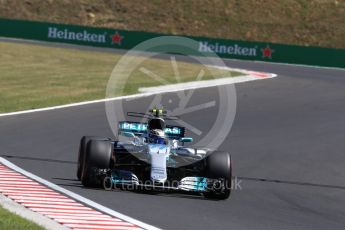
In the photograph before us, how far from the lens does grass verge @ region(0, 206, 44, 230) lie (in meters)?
10.2

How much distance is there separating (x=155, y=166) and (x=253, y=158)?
5776 millimetres

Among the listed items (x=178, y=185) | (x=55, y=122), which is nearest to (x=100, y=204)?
(x=178, y=185)

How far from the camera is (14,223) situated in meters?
10.4

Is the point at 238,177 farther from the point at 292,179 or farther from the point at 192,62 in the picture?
the point at 192,62

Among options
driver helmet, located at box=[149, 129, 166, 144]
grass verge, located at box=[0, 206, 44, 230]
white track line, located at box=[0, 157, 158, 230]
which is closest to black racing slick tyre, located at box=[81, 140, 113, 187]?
white track line, located at box=[0, 157, 158, 230]

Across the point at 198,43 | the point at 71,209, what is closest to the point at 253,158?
the point at 71,209

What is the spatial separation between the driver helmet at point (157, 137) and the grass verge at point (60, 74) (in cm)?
1334

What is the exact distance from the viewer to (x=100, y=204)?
43.0ft

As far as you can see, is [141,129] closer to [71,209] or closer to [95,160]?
[95,160]

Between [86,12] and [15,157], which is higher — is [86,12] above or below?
above

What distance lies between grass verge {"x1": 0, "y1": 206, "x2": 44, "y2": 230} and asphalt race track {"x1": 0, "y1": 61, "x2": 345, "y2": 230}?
1.81 meters

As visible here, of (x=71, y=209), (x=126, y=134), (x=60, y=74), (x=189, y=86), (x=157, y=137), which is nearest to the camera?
(x=71, y=209)

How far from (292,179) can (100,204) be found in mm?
5758

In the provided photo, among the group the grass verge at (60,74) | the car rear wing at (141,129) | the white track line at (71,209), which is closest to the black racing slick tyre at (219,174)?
the car rear wing at (141,129)
